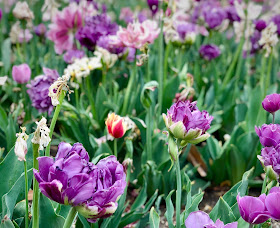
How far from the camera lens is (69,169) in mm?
788

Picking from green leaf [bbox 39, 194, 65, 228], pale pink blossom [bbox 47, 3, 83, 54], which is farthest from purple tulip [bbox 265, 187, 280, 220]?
pale pink blossom [bbox 47, 3, 83, 54]

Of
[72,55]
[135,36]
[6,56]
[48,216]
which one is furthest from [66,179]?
[6,56]

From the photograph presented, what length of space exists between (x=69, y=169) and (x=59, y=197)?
52 mm

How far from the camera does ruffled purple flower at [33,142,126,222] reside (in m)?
0.77

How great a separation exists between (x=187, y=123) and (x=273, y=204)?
0.80ft

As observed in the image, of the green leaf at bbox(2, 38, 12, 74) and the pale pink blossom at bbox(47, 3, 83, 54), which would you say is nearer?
the pale pink blossom at bbox(47, 3, 83, 54)

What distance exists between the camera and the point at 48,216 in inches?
40.0

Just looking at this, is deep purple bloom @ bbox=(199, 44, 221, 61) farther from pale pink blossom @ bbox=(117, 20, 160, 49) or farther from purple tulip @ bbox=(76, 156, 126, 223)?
purple tulip @ bbox=(76, 156, 126, 223)

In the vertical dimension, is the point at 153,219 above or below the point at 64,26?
below

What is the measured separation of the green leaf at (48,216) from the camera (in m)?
1.01

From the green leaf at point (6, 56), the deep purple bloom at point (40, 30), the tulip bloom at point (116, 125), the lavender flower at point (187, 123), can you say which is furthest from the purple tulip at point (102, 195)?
the deep purple bloom at point (40, 30)

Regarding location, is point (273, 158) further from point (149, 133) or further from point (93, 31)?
point (93, 31)

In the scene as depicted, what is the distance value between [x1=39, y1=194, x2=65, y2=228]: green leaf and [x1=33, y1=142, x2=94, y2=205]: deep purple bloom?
0.22 m

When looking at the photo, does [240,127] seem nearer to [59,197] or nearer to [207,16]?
[207,16]
